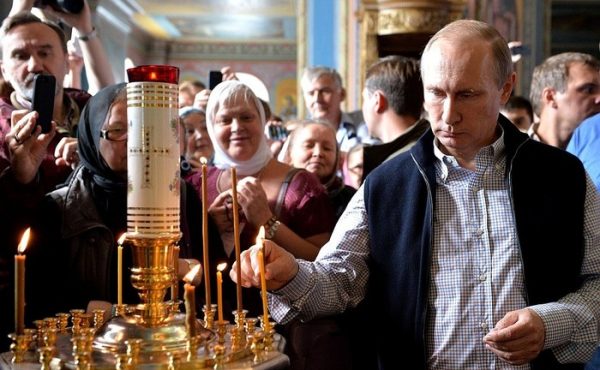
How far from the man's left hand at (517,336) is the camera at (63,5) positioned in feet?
7.93

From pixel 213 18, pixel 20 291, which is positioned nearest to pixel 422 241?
pixel 20 291

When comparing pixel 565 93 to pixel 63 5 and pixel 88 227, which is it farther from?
pixel 88 227

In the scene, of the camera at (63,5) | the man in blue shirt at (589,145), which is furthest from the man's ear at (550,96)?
the camera at (63,5)

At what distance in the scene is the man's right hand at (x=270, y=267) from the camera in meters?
1.91

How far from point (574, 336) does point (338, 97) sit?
11.5ft

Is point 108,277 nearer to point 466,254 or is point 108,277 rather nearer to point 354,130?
point 466,254

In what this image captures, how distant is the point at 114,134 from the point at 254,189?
58cm

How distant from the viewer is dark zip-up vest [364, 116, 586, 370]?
2.17m

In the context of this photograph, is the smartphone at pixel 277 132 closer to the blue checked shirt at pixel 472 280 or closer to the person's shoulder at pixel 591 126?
the person's shoulder at pixel 591 126

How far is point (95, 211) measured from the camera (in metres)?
2.61

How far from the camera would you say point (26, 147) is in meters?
2.56

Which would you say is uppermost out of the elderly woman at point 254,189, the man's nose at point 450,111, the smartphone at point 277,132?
the smartphone at point 277,132

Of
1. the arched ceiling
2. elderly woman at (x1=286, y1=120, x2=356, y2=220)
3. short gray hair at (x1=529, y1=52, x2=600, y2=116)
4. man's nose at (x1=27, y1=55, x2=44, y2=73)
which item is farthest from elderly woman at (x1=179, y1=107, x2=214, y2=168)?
the arched ceiling

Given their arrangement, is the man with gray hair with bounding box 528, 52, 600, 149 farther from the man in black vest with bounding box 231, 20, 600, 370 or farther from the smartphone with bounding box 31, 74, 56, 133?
the smartphone with bounding box 31, 74, 56, 133
